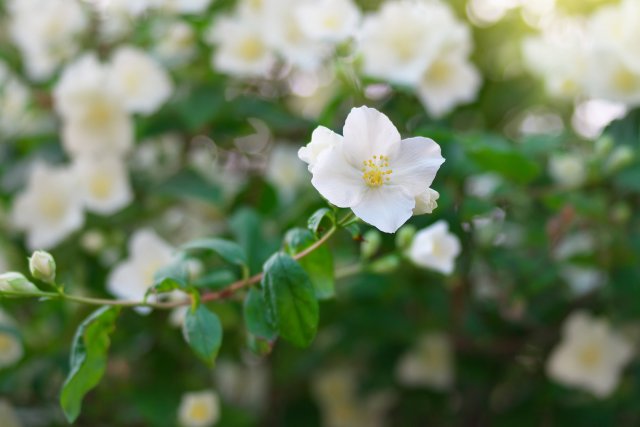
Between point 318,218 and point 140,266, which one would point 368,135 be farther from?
point 140,266

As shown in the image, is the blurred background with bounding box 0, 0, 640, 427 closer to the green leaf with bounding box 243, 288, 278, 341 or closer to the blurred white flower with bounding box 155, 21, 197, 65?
the blurred white flower with bounding box 155, 21, 197, 65

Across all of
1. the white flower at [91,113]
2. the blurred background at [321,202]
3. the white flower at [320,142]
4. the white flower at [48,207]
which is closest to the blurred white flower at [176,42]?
the blurred background at [321,202]

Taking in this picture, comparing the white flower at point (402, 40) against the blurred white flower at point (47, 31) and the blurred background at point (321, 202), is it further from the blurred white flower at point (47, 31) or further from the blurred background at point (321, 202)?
the blurred white flower at point (47, 31)

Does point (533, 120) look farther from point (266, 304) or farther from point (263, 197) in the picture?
point (266, 304)

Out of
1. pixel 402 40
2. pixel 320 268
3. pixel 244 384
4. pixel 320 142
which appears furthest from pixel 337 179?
pixel 244 384

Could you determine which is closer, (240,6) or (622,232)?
(622,232)

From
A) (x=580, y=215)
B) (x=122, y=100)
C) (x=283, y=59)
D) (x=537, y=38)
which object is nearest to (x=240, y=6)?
(x=283, y=59)
